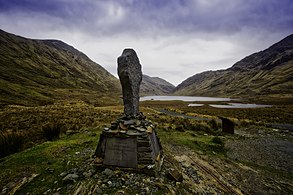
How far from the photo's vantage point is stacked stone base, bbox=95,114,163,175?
24.4ft

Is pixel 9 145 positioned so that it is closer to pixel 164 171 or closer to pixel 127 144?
pixel 127 144

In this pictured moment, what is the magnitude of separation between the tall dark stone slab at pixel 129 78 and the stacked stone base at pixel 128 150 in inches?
45.3

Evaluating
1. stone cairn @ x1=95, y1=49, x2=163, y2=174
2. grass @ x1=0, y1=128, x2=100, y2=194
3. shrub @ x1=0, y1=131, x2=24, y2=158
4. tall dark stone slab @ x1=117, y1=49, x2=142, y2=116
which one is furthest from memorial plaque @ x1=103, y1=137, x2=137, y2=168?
shrub @ x1=0, y1=131, x2=24, y2=158

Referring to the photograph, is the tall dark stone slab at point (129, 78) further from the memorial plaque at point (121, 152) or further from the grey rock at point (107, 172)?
the grey rock at point (107, 172)

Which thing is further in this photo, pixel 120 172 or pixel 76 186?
pixel 120 172

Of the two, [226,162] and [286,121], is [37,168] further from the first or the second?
[286,121]

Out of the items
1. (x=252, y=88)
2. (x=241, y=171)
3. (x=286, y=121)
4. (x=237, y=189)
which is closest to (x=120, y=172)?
(x=237, y=189)

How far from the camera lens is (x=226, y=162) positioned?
1014 cm

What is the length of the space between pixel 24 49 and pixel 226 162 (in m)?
162

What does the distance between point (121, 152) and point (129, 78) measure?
3.16 meters

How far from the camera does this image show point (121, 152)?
298 inches

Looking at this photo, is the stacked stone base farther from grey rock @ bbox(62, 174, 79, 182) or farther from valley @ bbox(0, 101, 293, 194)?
grey rock @ bbox(62, 174, 79, 182)

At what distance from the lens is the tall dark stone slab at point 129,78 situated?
8.44 metres

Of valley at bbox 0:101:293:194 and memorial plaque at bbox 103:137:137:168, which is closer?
valley at bbox 0:101:293:194
